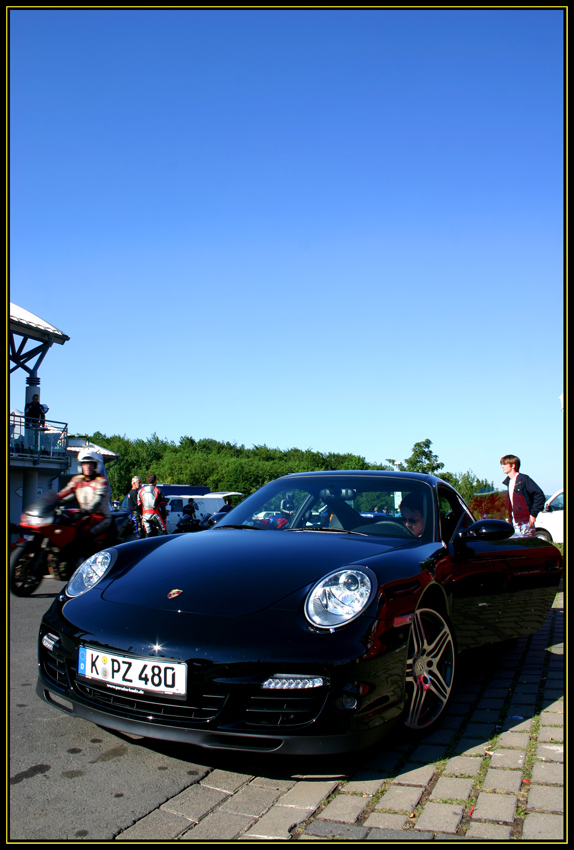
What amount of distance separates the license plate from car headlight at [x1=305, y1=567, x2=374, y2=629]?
562 mm

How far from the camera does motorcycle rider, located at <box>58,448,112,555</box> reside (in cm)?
741

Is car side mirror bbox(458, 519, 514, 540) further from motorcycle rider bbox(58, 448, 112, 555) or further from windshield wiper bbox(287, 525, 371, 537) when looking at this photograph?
motorcycle rider bbox(58, 448, 112, 555)

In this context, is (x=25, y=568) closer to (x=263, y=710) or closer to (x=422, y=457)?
(x=263, y=710)

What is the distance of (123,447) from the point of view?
7612 centimetres

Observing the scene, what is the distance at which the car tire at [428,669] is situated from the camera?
2.96 metres

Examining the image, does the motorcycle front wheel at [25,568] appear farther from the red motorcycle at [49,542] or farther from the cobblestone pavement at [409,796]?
the cobblestone pavement at [409,796]

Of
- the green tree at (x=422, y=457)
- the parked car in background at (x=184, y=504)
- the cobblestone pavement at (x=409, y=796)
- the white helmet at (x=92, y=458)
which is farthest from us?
the green tree at (x=422, y=457)

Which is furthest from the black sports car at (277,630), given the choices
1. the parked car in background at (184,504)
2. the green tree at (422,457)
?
the green tree at (422,457)

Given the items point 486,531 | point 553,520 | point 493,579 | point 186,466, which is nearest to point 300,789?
point 486,531

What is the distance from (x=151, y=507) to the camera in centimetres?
1296

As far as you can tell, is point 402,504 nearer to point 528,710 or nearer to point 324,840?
point 528,710

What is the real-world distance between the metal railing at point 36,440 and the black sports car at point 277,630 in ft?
77.0

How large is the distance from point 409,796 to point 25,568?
19.1ft

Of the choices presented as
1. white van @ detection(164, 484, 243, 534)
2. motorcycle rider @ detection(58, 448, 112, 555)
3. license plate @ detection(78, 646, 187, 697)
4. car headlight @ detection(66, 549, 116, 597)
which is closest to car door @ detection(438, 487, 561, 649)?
license plate @ detection(78, 646, 187, 697)
